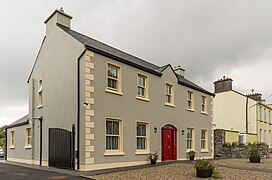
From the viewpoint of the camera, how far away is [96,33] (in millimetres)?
23703

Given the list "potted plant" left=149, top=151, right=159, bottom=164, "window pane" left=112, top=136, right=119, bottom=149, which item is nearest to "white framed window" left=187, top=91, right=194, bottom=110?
"potted plant" left=149, top=151, right=159, bottom=164

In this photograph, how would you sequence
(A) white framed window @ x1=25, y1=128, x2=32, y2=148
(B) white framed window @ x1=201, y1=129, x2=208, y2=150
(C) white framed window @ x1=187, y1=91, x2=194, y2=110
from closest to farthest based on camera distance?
1. (A) white framed window @ x1=25, y1=128, x2=32, y2=148
2. (C) white framed window @ x1=187, y1=91, x2=194, y2=110
3. (B) white framed window @ x1=201, y1=129, x2=208, y2=150

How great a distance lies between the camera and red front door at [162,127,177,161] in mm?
19078

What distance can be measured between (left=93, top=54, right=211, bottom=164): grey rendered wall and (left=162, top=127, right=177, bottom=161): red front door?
0.48 m

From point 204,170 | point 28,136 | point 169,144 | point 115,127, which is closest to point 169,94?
point 169,144

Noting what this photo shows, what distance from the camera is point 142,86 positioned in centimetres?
1777

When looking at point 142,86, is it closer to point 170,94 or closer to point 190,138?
point 170,94

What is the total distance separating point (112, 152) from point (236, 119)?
23.0 metres

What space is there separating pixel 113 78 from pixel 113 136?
3069 mm

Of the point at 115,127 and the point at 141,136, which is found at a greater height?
the point at 115,127

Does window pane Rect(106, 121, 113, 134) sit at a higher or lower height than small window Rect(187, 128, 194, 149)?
higher

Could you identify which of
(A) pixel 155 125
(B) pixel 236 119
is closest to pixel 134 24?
(A) pixel 155 125

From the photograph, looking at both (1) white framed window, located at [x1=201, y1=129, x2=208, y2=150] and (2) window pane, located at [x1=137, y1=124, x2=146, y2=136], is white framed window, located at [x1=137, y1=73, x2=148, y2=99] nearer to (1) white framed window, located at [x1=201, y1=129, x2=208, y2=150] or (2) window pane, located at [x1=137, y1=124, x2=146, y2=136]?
(2) window pane, located at [x1=137, y1=124, x2=146, y2=136]

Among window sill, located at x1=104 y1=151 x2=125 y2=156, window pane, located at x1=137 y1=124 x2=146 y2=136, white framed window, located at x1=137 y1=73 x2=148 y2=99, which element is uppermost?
white framed window, located at x1=137 y1=73 x2=148 y2=99
